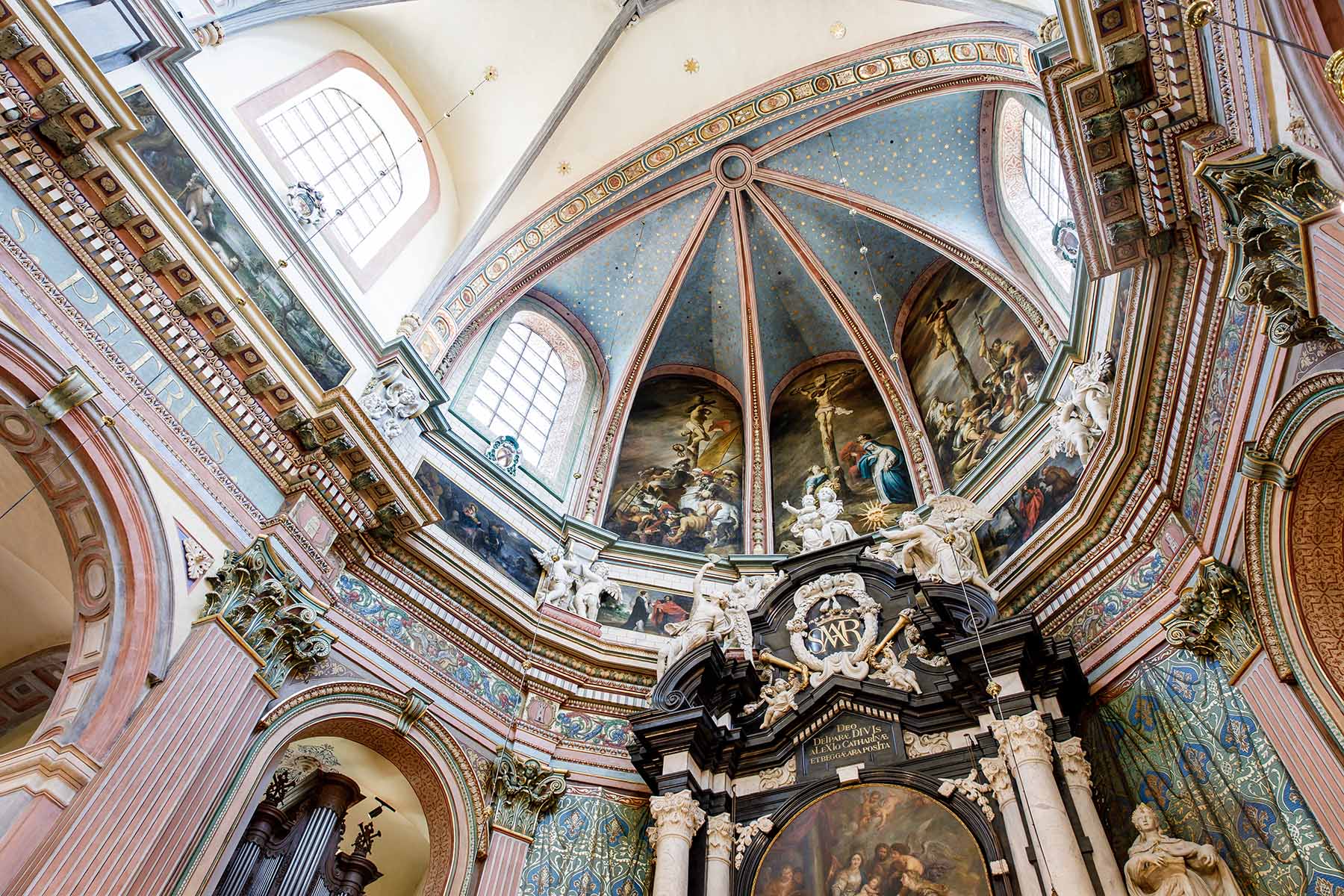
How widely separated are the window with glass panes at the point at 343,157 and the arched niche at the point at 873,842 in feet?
29.0

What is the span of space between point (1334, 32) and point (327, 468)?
356 inches

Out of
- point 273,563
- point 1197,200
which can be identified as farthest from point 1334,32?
point 273,563

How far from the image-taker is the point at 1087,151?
7.88 meters

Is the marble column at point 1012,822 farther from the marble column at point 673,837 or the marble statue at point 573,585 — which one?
the marble statue at point 573,585

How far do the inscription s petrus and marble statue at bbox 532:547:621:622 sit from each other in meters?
3.49

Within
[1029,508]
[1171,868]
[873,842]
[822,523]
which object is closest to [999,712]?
[873,842]

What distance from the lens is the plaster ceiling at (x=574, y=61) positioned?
13.1m

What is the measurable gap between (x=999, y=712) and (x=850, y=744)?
1.62m

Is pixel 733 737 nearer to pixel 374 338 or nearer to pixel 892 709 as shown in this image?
pixel 892 709

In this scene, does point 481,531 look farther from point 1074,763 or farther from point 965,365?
point 965,365

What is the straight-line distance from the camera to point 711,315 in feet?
54.6

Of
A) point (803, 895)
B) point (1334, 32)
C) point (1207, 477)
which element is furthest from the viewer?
point (803, 895)

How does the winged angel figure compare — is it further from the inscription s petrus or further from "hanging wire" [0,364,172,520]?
"hanging wire" [0,364,172,520]

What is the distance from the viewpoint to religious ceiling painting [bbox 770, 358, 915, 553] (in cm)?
1359
